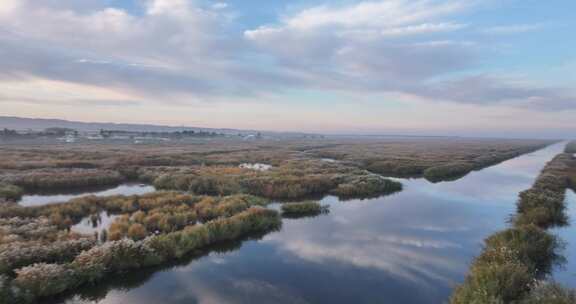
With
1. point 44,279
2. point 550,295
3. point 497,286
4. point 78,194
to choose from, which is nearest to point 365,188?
point 497,286

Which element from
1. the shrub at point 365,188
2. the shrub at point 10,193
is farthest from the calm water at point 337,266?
the shrub at point 10,193

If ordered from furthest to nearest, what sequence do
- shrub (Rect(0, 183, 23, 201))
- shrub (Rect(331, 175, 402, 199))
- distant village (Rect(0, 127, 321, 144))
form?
distant village (Rect(0, 127, 321, 144)), shrub (Rect(331, 175, 402, 199)), shrub (Rect(0, 183, 23, 201))

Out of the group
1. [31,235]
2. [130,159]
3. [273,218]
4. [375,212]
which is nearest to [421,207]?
[375,212]

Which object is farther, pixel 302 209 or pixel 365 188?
pixel 365 188

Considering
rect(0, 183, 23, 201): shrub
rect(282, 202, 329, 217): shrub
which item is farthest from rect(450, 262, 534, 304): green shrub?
rect(0, 183, 23, 201): shrub

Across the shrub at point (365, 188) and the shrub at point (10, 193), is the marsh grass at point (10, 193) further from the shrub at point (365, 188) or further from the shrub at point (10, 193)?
the shrub at point (365, 188)

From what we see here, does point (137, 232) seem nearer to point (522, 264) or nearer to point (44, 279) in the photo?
point (44, 279)

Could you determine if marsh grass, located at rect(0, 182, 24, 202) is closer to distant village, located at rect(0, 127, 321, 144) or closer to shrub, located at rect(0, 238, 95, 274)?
shrub, located at rect(0, 238, 95, 274)
